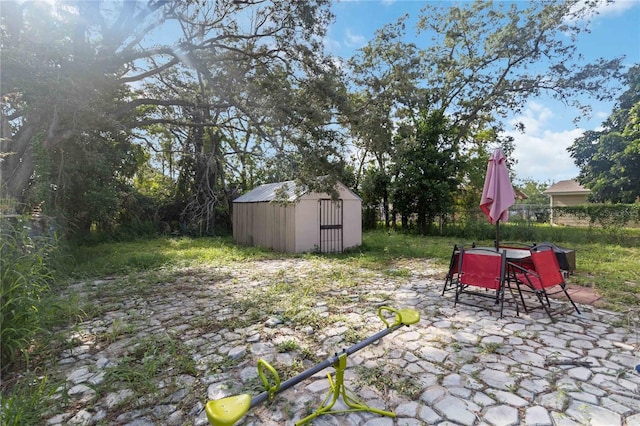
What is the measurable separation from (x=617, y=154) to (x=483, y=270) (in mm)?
17448

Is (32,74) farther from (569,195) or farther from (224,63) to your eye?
(569,195)

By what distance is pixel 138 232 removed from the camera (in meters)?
12.8

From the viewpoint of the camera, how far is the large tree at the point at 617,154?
14.8 meters

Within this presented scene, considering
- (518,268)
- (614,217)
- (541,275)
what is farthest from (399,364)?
(614,217)

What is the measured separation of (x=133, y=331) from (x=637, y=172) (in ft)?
69.2

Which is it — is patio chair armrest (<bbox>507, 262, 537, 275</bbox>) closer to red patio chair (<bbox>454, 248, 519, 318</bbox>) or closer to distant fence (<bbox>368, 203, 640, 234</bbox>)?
red patio chair (<bbox>454, 248, 519, 318</bbox>)

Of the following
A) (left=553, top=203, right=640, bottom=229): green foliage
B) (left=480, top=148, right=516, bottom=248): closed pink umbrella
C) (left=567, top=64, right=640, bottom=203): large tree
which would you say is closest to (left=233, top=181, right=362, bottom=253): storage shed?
(left=480, top=148, right=516, bottom=248): closed pink umbrella

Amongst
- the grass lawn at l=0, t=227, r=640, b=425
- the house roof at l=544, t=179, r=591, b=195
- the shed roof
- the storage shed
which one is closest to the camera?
the grass lawn at l=0, t=227, r=640, b=425

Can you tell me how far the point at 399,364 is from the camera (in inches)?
103

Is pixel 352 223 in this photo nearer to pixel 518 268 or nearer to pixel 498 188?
pixel 498 188

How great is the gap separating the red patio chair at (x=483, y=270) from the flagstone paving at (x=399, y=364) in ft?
1.02

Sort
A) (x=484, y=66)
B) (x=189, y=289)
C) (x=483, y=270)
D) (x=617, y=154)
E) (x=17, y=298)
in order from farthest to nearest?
(x=617, y=154), (x=484, y=66), (x=189, y=289), (x=483, y=270), (x=17, y=298)

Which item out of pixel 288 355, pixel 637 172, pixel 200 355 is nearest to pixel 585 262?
pixel 288 355

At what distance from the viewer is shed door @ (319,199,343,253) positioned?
941cm
